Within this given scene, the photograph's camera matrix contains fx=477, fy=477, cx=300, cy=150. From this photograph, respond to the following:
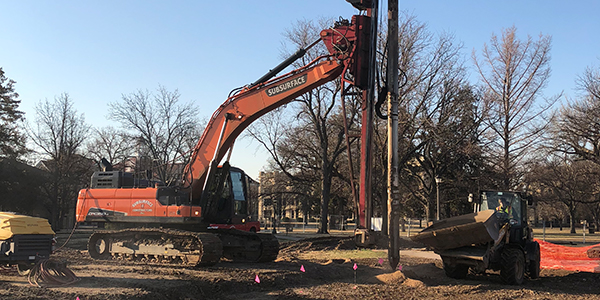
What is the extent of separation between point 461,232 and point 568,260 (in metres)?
8.60

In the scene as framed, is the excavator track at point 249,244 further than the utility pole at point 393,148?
Yes

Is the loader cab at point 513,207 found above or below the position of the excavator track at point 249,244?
above

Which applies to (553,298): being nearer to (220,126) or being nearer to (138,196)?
(220,126)

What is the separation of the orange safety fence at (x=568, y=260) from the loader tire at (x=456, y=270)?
558 centimetres

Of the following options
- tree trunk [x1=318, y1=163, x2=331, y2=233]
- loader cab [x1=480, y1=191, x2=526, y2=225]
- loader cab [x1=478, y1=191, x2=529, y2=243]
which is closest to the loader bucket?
loader cab [x1=478, y1=191, x2=529, y2=243]

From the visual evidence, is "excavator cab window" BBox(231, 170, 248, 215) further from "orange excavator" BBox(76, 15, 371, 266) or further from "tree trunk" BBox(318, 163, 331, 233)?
"tree trunk" BBox(318, 163, 331, 233)

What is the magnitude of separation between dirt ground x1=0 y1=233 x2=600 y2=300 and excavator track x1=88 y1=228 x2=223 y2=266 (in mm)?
415

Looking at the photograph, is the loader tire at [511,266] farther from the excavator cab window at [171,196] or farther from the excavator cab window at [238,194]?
the excavator cab window at [171,196]

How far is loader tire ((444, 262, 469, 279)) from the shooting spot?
11953 mm

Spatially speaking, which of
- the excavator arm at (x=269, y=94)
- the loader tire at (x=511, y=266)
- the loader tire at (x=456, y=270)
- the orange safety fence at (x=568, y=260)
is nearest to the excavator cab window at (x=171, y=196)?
the excavator arm at (x=269, y=94)

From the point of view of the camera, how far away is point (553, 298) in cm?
960

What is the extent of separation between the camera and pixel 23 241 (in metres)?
9.55

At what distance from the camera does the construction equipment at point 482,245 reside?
10570mm

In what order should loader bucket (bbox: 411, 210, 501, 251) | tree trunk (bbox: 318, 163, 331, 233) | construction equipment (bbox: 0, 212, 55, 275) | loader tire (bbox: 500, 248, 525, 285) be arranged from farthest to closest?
tree trunk (bbox: 318, 163, 331, 233)
loader tire (bbox: 500, 248, 525, 285)
loader bucket (bbox: 411, 210, 501, 251)
construction equipment (bbox: 0, 212, 55, 275)
